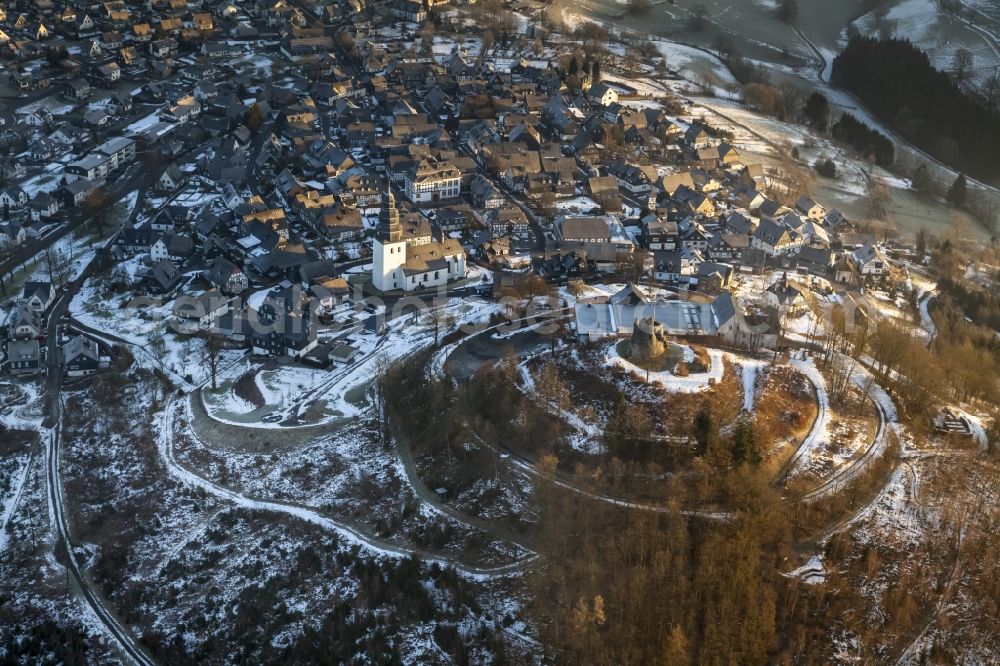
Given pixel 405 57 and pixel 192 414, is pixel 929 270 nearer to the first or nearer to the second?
pixel 192 414

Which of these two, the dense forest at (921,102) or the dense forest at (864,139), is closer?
the dense forest at (864,139)

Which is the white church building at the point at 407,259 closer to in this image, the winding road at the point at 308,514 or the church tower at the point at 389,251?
the church tower at the point at 389,251

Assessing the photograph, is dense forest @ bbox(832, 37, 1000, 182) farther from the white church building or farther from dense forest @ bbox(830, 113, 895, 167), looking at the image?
the white church building

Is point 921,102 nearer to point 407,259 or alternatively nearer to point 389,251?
point 407,259

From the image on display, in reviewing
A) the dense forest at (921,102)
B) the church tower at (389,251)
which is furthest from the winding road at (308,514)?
the dense forest at (921,102)

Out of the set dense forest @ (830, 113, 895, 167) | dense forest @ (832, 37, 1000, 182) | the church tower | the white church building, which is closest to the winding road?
the church tower

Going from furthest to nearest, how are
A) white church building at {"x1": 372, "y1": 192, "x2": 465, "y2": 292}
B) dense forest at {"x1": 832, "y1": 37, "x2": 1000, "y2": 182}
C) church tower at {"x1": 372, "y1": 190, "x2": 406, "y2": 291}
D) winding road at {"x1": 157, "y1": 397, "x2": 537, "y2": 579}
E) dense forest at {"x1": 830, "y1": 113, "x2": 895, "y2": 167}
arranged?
dense forest at {"x1": 832, "y1": 37, "x2": 1000, "y2": 182}, dense forest at {"x1": 830, "y1": 113, "x2": 895, "y2": 167}, white church building at {"x1": 372, "y1": 192, "x2": 465, "y2": 292}, church tower at {"x1": 372, "y1": 190, "x2": 406, "y2": 291}, winding road at {"x1": 157, "y1": 397, "x2": 537, "y2": 579}

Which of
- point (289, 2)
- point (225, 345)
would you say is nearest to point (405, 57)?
point (289, 2)
